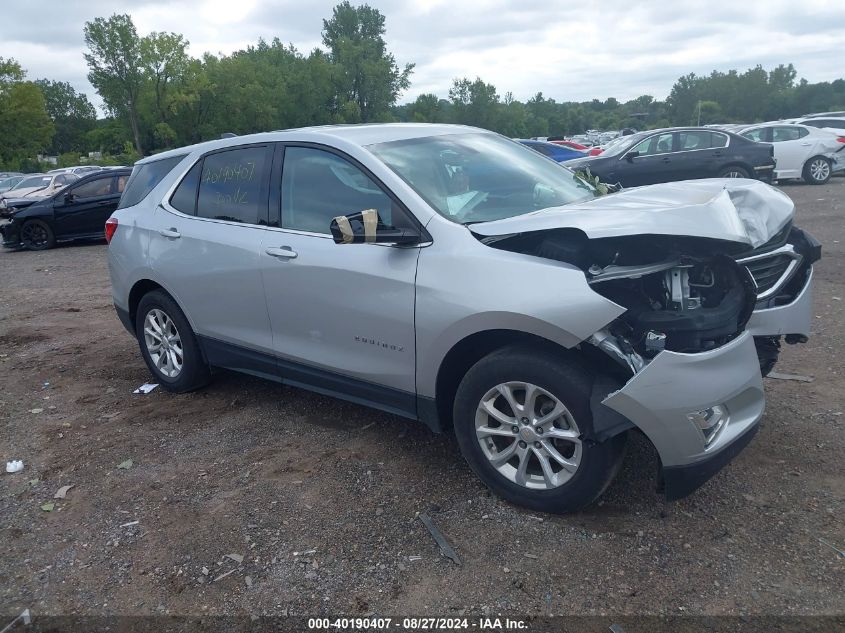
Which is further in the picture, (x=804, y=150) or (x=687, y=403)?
(x=804, y=150)

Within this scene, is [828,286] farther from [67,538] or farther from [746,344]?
[67,538]

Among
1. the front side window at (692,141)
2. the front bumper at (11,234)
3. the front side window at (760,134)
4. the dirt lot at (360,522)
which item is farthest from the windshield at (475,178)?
the front side window at (760,134)

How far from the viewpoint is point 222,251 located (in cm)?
458

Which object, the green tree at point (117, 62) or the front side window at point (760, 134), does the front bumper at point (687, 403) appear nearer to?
the front side window at point (760, 134)

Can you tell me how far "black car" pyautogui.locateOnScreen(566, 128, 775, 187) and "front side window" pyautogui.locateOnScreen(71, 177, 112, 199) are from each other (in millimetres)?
10004

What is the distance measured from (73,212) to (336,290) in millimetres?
13526

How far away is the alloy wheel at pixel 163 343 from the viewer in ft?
17.2

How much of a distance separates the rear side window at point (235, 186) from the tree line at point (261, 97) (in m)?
50.9

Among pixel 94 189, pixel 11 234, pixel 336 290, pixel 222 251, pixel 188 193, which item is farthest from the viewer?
pixel 11 234

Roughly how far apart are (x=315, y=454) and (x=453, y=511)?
Answer: 1085 mm

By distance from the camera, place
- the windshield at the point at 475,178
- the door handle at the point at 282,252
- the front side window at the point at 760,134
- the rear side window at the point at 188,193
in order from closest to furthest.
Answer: the windshield at the point at 475,178 < the door handle at the point at 282,252 < the rear side window at the point at 188,193 < the front side window at the point at 760,134

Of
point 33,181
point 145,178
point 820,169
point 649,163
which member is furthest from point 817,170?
point 33,181

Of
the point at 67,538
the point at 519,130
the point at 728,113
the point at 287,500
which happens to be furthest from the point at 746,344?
the point at 728,113

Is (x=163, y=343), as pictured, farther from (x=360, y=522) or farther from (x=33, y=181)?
(x=33, y=181)
